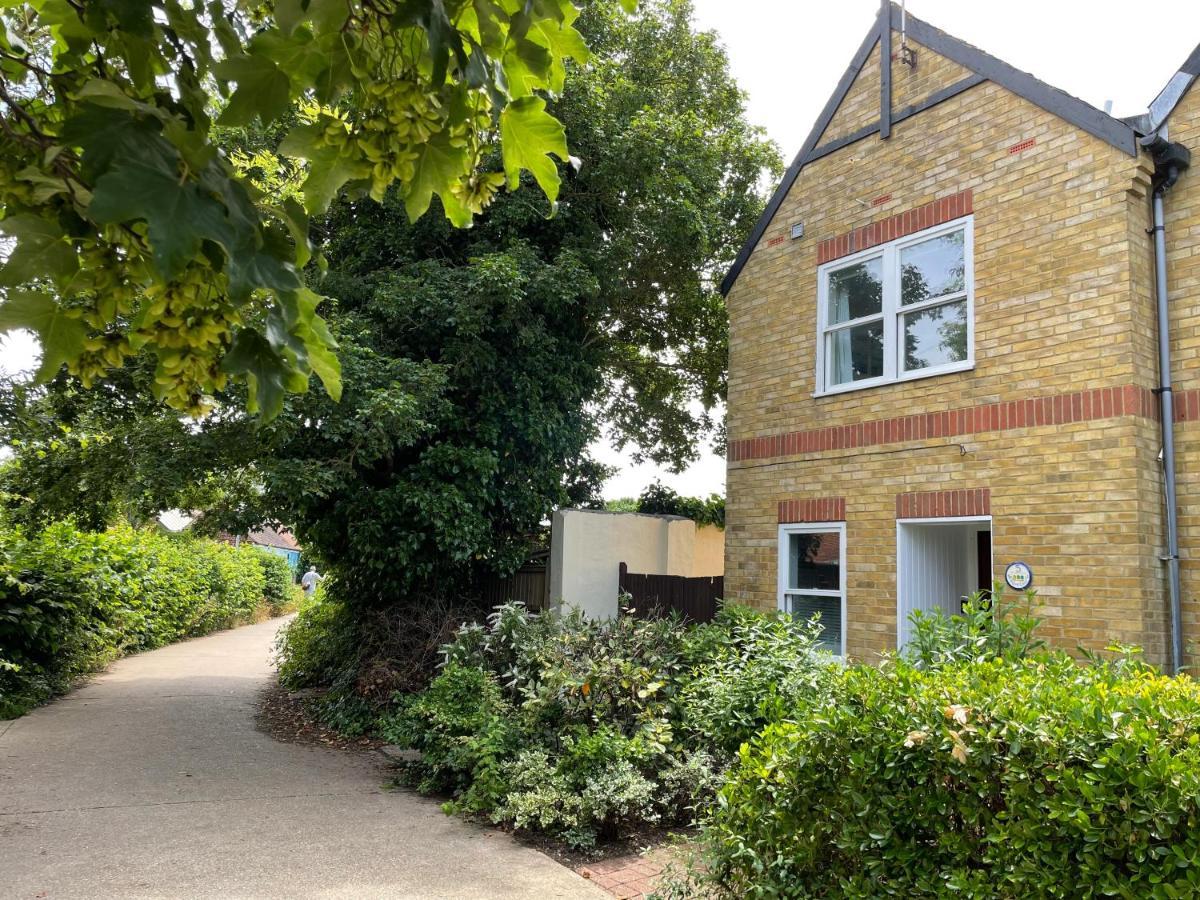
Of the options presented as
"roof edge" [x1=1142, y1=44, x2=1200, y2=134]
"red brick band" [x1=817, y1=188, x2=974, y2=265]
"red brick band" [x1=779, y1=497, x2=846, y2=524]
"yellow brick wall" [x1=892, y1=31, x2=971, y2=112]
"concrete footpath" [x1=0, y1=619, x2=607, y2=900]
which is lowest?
"concrete footpath" [x1=0, y1=619, x2=607, y2=900]

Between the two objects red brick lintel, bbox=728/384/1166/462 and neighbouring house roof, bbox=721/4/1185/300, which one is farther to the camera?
neighbouring house roof, bbox=721/4/1185/300

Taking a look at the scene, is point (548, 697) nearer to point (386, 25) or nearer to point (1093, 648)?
point (1093, 648)

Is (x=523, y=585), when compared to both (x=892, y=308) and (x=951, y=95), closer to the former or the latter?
(x=892, y=308)

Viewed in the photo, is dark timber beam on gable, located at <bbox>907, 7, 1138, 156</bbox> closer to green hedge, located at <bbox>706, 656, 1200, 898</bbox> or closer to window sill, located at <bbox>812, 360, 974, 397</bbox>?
window sill, located at <bbox>812, 360, 974, 397</bbox>

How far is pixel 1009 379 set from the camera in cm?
740

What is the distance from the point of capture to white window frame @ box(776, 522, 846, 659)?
8426 millimetres

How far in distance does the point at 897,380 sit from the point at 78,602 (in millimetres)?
10843

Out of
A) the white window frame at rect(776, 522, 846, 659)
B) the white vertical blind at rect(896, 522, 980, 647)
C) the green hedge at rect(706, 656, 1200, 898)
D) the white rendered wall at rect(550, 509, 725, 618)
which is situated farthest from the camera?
the white rendered wall at rect(550, 509, 725, 618)

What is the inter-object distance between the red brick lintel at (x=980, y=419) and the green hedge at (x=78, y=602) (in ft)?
29.1

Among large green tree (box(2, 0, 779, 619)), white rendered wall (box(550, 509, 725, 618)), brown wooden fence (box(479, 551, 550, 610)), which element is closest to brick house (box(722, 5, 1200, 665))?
white rendered wall (box(550, 509, 725, 618))

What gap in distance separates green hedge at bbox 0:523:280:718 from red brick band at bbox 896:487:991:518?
382 inches

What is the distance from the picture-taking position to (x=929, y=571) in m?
8.26

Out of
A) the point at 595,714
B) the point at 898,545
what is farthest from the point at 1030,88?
the point at 595,714

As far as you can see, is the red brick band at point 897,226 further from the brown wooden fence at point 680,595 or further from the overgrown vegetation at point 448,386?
the brown wooden fence at point 680,595
